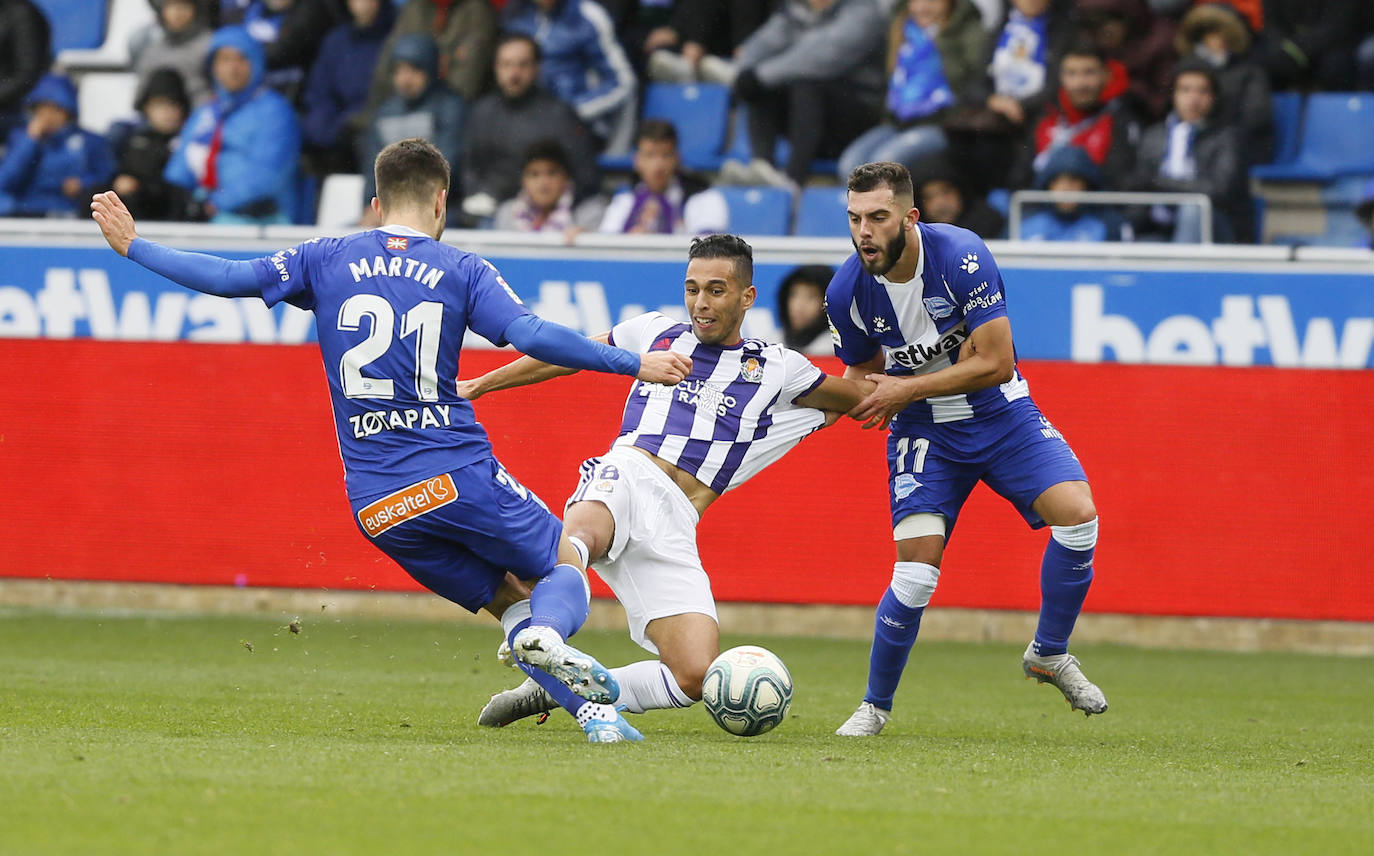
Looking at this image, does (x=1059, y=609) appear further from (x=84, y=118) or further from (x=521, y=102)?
(x=84, y=118)

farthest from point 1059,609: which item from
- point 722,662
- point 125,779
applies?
point 125,779

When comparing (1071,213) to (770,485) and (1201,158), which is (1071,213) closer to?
(1201,158)

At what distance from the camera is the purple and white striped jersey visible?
6.91 metres

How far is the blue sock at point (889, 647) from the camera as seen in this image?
271 inches

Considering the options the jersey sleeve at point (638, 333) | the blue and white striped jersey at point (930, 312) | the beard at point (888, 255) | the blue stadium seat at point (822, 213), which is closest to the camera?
the beard at point (888, 255)

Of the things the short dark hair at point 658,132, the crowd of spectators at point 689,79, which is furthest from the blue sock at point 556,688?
the short dark hair at point 658,132

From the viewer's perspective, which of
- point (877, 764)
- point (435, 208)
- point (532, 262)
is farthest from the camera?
point (532, 262)

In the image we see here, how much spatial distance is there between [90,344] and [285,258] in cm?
595

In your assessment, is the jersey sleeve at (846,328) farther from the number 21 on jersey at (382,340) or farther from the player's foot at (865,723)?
the number 21 on jersey at (382,340)

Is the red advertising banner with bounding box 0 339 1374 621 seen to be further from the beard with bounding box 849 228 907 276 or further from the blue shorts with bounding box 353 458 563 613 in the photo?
the blue shorts with bounding box 353 458 563 613

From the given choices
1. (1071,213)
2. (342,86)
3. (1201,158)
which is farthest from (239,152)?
(1201,158)

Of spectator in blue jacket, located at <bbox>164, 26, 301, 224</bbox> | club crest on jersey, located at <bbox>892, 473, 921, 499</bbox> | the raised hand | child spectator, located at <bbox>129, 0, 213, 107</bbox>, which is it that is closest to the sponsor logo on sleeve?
the raised hand

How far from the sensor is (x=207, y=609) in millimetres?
11086

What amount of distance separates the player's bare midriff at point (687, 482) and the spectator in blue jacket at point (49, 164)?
27.9 feet
